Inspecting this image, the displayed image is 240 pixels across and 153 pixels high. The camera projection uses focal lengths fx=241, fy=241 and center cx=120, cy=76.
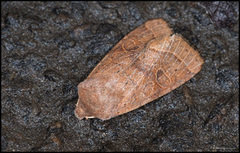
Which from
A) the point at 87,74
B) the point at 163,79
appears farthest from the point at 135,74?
the point at 87,74

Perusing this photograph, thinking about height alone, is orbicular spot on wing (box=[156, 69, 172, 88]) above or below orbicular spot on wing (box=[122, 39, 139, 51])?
below

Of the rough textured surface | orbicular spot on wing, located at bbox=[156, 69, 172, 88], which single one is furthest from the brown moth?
the rough textured surface

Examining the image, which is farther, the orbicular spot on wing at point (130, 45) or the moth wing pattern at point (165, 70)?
the orbicular spot on wing at point (130, 45)

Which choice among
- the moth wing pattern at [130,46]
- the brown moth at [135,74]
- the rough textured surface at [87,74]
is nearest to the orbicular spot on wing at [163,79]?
the brown moth at [135,74]

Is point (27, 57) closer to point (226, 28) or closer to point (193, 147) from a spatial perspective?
point (193, 147)

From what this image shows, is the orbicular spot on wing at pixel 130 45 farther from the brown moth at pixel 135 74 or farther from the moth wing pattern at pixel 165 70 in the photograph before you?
the moth wing pattern at pixel 165 70

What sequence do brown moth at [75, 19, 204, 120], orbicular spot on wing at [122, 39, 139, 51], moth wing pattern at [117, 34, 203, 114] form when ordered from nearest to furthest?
brown moth at [75, 19, 204, 120] < moth wing pattern at [117, 34, 203, 114] < orbicular spot on wing at [122, 39, 139, 51]

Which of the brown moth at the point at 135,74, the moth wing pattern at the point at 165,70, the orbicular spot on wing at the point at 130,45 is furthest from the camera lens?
the orbicular spot on wing at the point at 130,45

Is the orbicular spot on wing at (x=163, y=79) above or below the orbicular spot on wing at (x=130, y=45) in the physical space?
below

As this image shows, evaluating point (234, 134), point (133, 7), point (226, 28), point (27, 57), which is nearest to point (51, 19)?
point (27, 57)

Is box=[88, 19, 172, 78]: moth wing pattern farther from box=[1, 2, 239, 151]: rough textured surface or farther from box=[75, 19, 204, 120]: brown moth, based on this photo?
box=[1, 2, 239, 151]: rough textured surface
